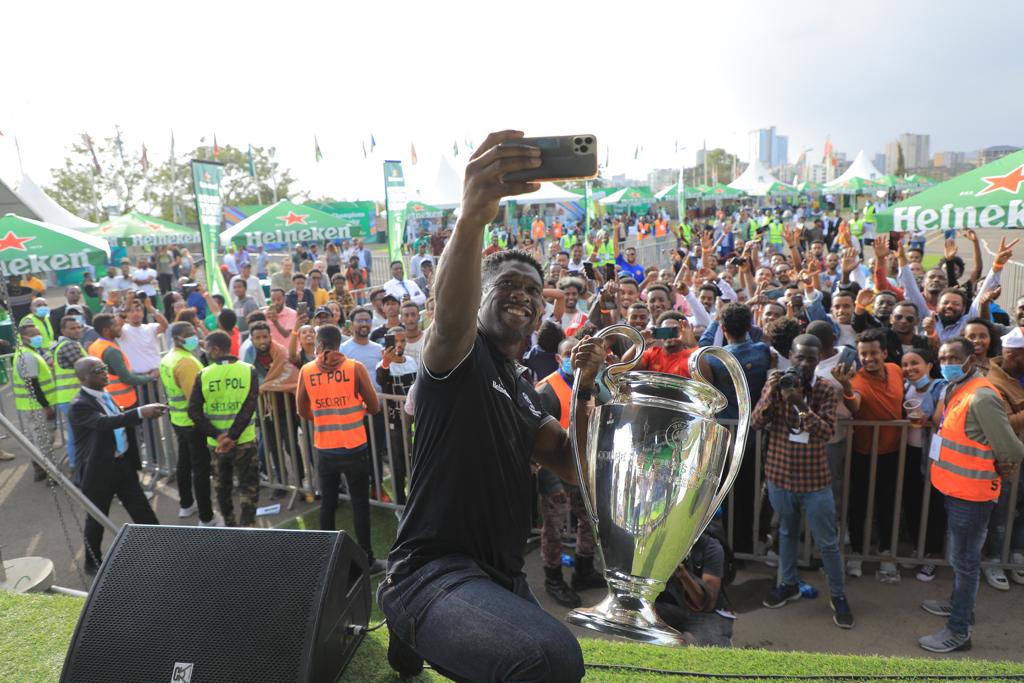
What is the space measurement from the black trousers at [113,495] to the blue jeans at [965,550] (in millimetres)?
5570

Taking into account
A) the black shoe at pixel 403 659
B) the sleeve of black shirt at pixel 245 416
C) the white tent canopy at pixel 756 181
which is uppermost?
the white tent canopy at pixel 756 181

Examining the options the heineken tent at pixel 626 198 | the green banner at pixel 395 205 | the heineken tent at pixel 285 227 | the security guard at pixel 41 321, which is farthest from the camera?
the heineken tent at pixel 626 198

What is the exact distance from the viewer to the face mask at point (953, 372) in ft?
13.7

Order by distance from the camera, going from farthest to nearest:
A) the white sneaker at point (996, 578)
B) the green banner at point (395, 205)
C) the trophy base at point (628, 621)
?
the green banner at point (395, 205)
the white sneaker at point (996, 578)
the trophy base at point (628, 621)

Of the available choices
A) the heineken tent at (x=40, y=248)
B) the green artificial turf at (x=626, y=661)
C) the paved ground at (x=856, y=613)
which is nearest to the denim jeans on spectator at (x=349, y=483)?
the paved ground at (x=856, y=613)

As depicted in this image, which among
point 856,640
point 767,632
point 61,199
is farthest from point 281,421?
point 61,199

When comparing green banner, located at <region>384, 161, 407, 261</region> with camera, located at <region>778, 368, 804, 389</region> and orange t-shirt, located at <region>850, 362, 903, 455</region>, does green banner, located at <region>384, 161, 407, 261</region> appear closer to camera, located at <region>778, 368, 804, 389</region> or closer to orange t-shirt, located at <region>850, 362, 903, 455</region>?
orange t-shirt, located at <region>850, 362, 903, 455</region>

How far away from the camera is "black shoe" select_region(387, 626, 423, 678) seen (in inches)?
104

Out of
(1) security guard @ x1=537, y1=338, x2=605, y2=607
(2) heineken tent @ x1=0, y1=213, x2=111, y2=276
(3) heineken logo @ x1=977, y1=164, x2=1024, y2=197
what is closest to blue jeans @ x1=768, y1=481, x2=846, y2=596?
(1) security guard @ x1=537, y1=338, x2=605, y2=607

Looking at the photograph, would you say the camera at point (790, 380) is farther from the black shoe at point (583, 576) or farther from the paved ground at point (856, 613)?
the black shoe at point (583, 576)

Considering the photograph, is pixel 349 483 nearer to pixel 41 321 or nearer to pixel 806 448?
pixel 806 448

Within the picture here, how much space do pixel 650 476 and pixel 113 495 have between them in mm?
4930

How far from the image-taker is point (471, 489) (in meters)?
1.77

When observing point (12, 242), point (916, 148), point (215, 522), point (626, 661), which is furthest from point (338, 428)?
point (916, 148)
